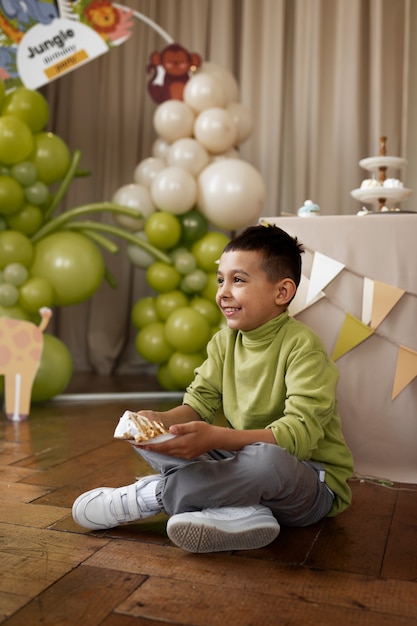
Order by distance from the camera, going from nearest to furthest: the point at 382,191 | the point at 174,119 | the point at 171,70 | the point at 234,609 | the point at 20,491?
1. the point at 234,609
2. the point at 20,491
3. the point at 382,191
4. the point at 174,119
5. the point at 171,70

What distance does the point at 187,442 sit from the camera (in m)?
1.02

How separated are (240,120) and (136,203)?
54cm

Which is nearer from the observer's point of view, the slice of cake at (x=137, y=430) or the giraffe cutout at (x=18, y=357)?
the slice of cake at (x=137, y=430)

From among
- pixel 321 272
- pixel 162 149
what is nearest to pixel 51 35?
pixel 162 149

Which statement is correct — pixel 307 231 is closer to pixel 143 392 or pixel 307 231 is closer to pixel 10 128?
pixel 10 128

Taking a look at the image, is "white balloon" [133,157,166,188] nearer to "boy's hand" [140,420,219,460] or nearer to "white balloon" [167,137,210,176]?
"white balloon" [167,137,210,176]

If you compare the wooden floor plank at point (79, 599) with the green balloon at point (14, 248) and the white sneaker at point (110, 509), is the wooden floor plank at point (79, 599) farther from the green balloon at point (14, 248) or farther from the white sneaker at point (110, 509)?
the green balloon at point (14, 248)

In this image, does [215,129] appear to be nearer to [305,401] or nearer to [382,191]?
[382,191]

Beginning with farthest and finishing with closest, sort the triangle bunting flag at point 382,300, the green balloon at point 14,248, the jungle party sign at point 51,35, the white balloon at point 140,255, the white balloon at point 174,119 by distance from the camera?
the white balloon at point 140,255
the white balloon at point 174,119
the jungle party sign at point 51,35
the green balloon at point 14,248
the triangle bunting flag at point 382,300

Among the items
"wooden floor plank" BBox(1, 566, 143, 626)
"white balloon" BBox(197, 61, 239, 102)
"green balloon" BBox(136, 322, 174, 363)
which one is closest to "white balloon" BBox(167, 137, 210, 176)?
"white balloon" BBox(197, 61, 239, 102)

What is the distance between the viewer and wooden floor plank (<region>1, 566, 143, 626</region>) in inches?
33.3

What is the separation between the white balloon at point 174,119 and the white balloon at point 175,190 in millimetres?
159

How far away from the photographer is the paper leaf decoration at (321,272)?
1.54m

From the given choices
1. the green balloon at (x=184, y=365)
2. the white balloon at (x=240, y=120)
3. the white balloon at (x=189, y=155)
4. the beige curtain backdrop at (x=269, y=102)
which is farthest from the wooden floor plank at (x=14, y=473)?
the beige curtain backdrop at (x=269, y=102)
